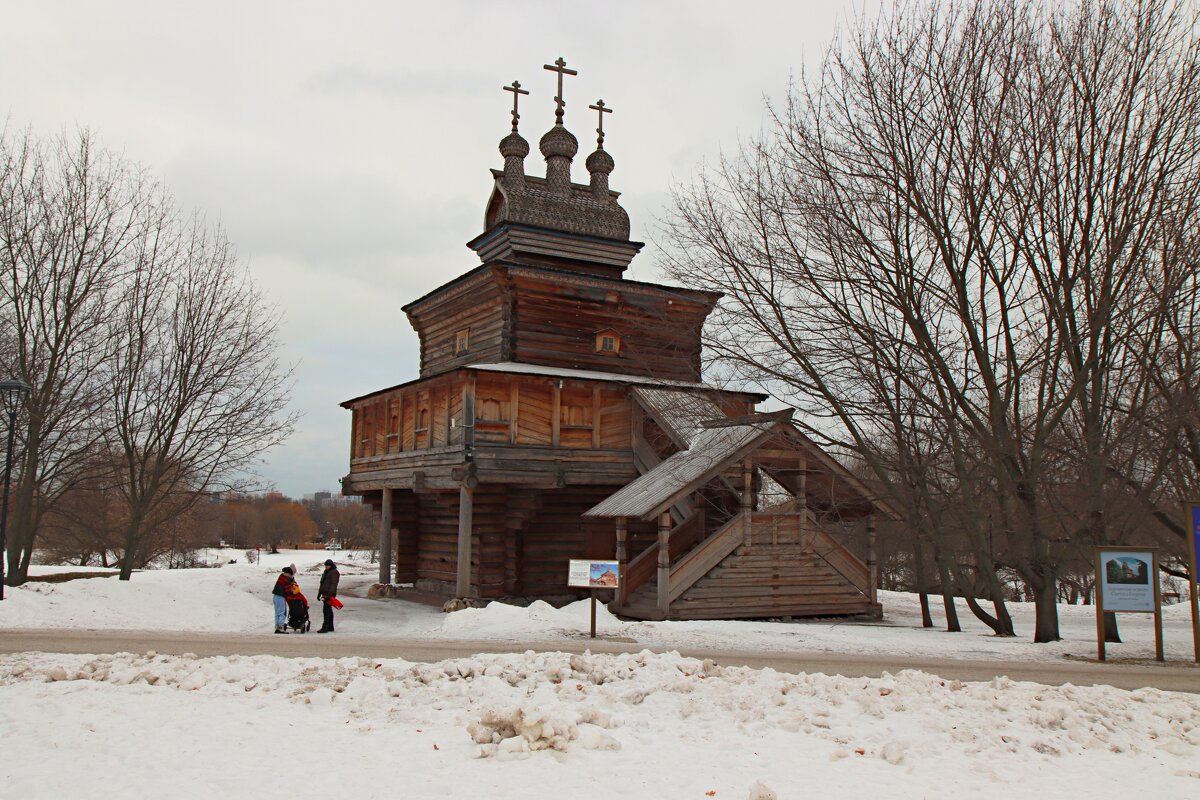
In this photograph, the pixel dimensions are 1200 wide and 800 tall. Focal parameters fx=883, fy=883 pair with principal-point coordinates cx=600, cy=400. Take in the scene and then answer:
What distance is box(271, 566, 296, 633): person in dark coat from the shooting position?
52.7 ft

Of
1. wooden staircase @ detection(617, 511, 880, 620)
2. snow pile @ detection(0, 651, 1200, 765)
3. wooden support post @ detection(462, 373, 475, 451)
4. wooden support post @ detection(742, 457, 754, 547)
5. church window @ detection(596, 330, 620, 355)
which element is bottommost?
snow pile @ detection(0, 651, 1200, 765)

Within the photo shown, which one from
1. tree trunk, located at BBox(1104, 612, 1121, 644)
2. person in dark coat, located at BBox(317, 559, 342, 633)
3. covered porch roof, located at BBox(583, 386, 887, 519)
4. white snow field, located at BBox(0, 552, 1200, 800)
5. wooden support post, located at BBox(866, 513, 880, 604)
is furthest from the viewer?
wooden support post, located at BBox(866, 513, 880, 604)

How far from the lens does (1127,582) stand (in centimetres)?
1241

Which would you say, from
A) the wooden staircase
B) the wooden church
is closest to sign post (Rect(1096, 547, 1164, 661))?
the wooden church

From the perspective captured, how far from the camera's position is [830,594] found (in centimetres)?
1964

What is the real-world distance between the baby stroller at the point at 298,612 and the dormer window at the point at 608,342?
433 inches

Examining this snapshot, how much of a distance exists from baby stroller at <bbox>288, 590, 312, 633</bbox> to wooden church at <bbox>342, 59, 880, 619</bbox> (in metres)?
Answer: 4.52

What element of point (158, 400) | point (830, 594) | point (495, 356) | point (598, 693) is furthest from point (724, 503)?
point (158, 400)

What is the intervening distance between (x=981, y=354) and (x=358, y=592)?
64.5 feet

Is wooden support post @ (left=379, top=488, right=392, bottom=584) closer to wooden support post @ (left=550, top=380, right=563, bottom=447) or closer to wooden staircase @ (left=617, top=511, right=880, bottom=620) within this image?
wooden support post @ (left=550, top=380, right=563, bottom=447)

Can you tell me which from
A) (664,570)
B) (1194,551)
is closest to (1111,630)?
(1194,551)

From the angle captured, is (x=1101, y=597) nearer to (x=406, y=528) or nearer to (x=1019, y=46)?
(x=1019, y=46)

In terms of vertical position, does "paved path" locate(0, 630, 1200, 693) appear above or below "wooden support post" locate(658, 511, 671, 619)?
below

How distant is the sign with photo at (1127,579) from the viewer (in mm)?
12250
